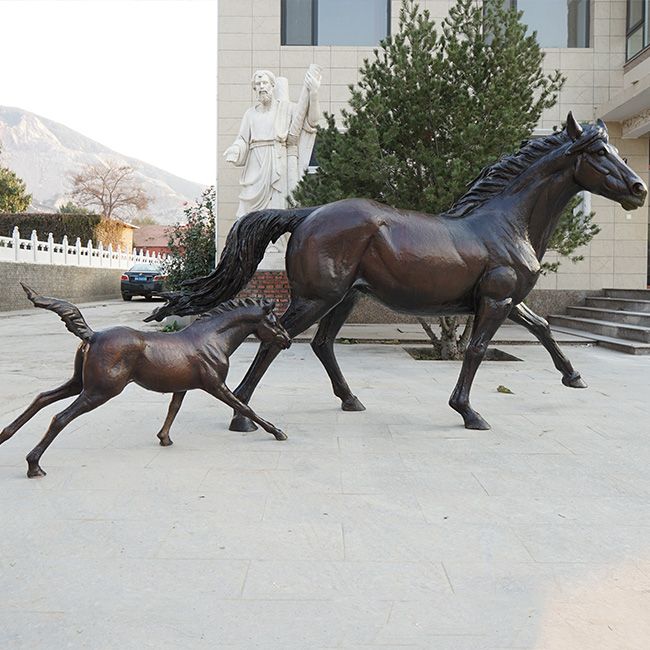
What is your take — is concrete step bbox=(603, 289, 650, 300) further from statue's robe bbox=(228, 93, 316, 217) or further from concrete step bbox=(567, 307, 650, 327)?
statue's robe bbox=(228, 93, 316, 217)

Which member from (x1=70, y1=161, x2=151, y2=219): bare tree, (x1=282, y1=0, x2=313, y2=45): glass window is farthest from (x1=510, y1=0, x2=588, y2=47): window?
Answer: (x1=70, y1=161, x2=151, y2=219): bare tree

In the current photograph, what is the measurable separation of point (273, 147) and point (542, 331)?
21.8 feet

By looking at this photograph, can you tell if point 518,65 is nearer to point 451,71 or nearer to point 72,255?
point 451,71

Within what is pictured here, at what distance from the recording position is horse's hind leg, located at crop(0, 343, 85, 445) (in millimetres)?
3293

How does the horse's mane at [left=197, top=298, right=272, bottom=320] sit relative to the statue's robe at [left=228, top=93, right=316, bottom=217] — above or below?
below

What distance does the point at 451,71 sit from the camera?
7.72 m

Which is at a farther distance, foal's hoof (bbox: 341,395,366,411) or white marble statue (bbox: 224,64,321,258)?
white marble statue (bbox: 224,64,321,258)

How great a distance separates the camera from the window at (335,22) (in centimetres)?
1337

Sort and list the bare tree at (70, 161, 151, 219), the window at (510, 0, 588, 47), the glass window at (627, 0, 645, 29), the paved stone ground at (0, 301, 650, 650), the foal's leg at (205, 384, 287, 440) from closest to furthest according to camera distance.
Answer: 1. the paved stone ground at (0, 301, 650, 650)
2. the foal's leg at (205, 384, 287, 440)
3. the glass window at (627, 0, 645, 29)
4. the window at (510, 0, 588, 47)
5. the bare tree at (70, 161, 151, 219)

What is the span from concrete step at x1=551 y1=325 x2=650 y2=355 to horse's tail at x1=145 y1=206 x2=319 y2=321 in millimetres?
6421

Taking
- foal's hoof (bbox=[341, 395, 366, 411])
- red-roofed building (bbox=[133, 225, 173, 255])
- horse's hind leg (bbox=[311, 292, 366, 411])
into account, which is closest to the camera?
horse's hind leg (bbox=[311, 292, 366, 411])

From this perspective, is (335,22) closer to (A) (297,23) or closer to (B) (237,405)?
(A) (297,23)

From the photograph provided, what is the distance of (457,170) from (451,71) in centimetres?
145

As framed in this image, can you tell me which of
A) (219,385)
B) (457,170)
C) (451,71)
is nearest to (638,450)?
(219,385)
